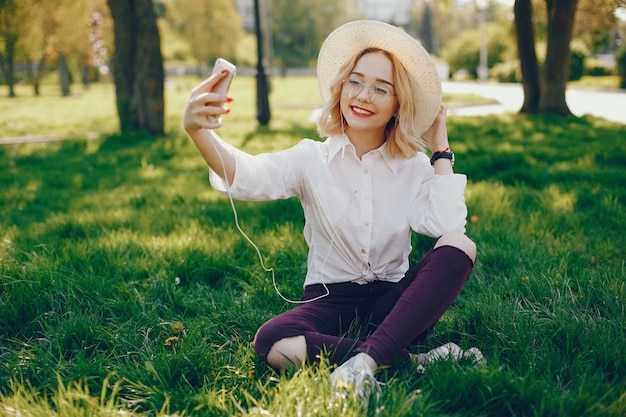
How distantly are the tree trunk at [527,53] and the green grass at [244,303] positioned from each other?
236 inches

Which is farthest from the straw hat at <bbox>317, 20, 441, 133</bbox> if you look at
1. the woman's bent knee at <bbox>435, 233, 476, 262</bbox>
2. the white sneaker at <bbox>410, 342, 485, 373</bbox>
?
the white sneaker at <bbox>410, 342, 485, 373</bbox>

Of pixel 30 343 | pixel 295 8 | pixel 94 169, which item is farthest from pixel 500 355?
pixel 295 8

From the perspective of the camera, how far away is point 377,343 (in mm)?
1976

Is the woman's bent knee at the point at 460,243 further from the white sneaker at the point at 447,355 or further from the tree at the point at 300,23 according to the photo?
the tree at the point at 300,23

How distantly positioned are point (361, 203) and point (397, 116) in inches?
17.1

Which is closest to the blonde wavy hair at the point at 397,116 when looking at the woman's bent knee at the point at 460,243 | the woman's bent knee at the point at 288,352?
the woman's bent knee at the point at 460,243

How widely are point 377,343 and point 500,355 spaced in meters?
0.60

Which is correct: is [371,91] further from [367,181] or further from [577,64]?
[577,64]

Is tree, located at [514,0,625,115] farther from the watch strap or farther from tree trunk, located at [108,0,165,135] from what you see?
the watch strap

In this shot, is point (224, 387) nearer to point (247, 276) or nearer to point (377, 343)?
point (377, 343)

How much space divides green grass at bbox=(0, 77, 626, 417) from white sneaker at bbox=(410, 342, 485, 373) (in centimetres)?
5

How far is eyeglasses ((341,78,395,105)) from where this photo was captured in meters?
2.39

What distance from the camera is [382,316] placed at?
2.37 metres

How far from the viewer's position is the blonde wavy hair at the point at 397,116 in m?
2.44
